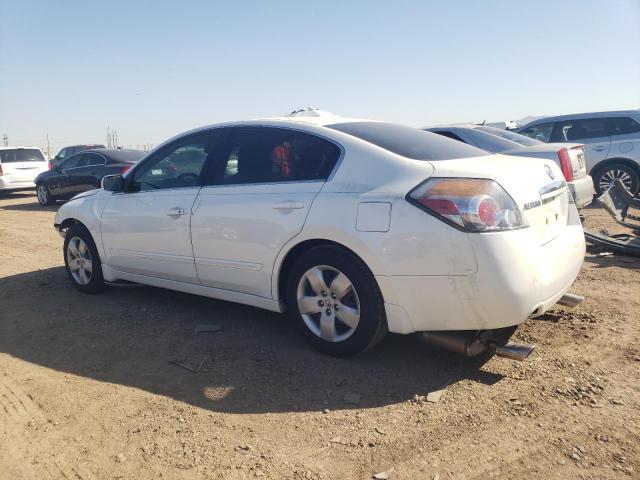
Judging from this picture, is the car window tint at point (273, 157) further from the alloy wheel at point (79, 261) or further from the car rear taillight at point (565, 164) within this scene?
the car rear taillight at point (565, 164)

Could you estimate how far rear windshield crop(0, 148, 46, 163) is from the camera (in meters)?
15.8

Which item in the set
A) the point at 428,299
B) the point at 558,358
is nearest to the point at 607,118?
the point at 558,358

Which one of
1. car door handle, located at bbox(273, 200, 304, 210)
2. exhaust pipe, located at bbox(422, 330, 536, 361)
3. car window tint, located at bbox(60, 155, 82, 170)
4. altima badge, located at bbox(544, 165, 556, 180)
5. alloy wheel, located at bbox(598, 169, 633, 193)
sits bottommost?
exhaust pipe, located at bbox(422, 330, 536, 361)

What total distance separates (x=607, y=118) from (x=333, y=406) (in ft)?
32.5

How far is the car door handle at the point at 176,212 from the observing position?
410 cm

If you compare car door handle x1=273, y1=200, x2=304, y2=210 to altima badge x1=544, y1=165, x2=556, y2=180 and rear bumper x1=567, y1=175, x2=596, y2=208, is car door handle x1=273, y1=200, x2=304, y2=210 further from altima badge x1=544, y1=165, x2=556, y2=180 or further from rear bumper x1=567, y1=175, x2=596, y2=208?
rear bumper x1=567, y1=175, x2=596, y2=208

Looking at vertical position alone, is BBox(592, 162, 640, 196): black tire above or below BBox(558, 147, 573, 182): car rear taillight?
below

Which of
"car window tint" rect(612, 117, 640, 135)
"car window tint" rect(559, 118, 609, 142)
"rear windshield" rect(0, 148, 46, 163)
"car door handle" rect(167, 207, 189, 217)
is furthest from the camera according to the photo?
"rear windshield" rect(0, 148, 46, 163)

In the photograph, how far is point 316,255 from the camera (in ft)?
11.0

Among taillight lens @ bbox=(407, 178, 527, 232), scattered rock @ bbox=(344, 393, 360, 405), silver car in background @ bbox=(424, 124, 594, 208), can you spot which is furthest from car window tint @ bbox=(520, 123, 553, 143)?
scattered rock @ bbox=(344, 393, 360, 405)

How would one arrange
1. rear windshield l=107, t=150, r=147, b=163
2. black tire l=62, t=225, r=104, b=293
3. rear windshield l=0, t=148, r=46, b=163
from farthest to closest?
rear windshield l=0, t=148, r=46, b=163, rear windshield l=107, t=150, r=147, b=163, black tire l=62, t=225, r=104, b=293

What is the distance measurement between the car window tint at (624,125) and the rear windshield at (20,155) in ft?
52.4

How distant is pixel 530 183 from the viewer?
3113mm

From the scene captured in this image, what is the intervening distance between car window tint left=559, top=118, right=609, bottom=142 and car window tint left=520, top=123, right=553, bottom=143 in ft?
0.84
